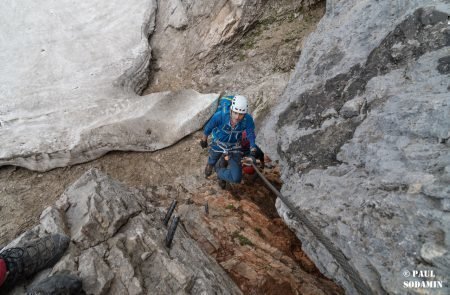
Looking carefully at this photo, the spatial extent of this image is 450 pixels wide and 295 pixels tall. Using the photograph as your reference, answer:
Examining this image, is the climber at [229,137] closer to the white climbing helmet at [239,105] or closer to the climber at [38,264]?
the white climbing helmet at [239,105]

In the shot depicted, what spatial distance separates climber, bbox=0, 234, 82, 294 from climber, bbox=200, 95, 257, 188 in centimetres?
402

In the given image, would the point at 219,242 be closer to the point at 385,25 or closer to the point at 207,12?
the point at 385,25

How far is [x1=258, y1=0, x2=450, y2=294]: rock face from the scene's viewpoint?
3.27m

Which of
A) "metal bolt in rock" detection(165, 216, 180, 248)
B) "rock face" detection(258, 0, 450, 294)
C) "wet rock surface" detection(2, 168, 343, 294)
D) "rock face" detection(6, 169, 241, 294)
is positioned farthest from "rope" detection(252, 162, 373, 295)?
"metal bolt in rock" detection(165, 216, 180, 248)

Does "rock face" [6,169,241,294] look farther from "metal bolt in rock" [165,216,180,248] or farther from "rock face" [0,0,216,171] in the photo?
"rock face" [0,0,216,171]

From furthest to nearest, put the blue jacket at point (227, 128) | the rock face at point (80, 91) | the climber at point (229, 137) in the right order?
the rock face at point (80, 91) < the blue jacket at point (227, 128) < the climber at point (229, 137)

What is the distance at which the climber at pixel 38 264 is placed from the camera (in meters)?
3.73

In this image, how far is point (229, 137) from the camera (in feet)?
24.8

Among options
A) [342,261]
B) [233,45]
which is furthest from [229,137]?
[233,45]

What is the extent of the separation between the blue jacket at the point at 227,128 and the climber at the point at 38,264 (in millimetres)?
4111

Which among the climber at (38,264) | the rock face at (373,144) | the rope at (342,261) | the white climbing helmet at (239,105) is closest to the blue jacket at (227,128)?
the white climbing helmet at (239,105)

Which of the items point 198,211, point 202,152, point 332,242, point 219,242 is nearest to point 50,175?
point 202,152

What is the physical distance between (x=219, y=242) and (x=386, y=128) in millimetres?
3463

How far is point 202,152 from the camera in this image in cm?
936
